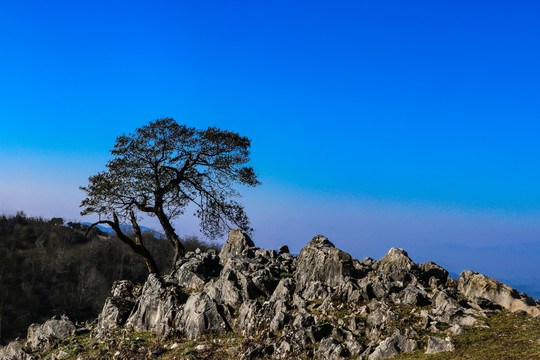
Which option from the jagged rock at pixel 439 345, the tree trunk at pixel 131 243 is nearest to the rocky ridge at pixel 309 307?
the jagged rock at pixel 439 345

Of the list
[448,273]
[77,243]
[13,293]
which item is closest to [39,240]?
[77,243]

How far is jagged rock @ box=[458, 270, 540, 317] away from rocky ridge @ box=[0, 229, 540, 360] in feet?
0.14

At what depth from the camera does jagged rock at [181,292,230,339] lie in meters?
20.2

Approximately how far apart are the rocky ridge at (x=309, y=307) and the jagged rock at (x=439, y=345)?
3 cm

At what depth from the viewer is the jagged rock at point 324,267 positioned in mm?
22219

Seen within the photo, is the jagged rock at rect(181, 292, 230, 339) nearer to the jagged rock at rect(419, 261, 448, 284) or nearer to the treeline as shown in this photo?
the jagged rock at rect(419, 261, 448, 284)

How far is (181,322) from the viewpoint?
21172 millimetres

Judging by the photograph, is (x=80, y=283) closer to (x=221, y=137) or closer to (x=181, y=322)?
(x=221, y=137)

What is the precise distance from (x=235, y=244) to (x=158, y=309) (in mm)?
8198

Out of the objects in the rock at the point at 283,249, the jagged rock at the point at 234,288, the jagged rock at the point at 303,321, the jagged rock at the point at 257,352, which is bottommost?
the jagged rock at the point at 257,352

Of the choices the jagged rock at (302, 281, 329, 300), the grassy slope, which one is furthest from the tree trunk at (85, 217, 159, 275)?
the jagged rock at (302, 281, 329, 300)

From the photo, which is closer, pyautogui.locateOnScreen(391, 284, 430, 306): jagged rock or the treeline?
pyautogui.locateOnScreen(391, 284, 430, 306): jagged rock

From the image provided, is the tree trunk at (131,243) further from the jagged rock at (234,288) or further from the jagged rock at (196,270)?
the jagged rock at (234,288)

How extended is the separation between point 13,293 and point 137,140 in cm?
6603
